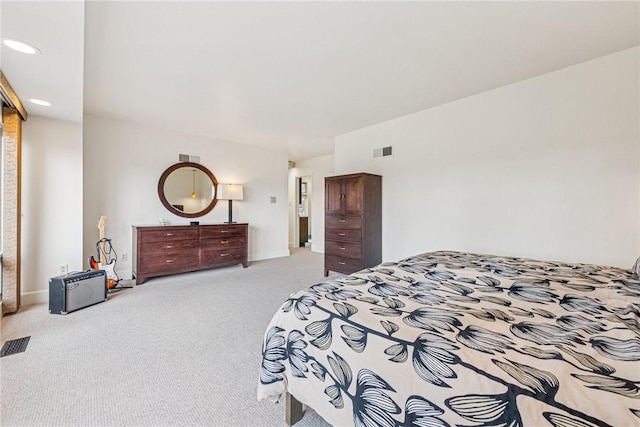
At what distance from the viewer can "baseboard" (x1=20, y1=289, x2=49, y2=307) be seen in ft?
9.72

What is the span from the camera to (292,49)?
2.23 meters

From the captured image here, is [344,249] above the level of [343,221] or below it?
below

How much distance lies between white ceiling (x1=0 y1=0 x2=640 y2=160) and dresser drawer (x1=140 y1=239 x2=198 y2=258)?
180 centimetres

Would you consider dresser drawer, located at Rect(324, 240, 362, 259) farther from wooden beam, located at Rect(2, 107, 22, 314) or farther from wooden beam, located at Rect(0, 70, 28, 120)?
wooden beam, located at Rect(0, 70, 28, 120)

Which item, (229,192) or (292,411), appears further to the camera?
(229,192)

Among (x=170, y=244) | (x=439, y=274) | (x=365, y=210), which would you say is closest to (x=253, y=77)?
(x=365, y=210)

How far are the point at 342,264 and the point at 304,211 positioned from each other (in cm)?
400

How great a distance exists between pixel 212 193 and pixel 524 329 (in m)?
4.86

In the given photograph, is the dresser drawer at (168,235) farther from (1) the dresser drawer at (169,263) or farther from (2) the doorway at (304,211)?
(2) the doorway at (304,211)

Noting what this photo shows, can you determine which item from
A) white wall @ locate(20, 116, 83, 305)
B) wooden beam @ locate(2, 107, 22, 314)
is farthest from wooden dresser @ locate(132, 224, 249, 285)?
wooden beam @ locate(2, 107, 22, 314)

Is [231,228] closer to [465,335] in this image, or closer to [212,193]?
[212,193]

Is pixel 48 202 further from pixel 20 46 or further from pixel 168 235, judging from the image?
pixel 20 46

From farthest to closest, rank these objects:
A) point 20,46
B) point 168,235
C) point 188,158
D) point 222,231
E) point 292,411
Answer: point 188,158, point 222,231, point 168,235, point 20,46, point 292,411

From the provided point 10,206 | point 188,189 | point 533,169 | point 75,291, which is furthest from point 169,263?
point 533,169
